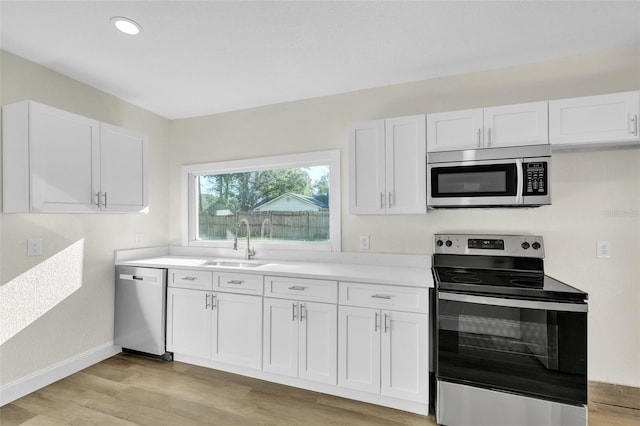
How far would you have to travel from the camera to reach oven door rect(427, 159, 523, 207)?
82.7 inches

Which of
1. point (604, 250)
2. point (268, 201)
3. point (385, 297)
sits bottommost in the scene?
point (385, 297)

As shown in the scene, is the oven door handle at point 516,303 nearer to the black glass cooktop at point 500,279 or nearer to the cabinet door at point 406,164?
the black glass cooktop at point 500,279

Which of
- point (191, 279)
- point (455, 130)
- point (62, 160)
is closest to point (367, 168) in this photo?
point (455, 130)

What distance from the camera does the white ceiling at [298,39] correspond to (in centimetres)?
181

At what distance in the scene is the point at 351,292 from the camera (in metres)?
2.23

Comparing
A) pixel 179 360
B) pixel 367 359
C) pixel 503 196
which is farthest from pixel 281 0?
pixel 179 360

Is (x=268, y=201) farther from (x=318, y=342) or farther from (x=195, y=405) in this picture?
(x=195, y=405)

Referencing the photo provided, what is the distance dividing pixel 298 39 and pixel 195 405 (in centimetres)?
260

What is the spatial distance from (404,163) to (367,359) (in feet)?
4.68

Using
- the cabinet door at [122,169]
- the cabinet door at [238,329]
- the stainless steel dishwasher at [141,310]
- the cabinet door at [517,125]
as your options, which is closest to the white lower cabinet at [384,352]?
the cabinet door at [238,329]

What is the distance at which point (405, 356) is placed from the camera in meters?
2.09

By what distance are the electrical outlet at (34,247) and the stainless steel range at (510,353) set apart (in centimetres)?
291

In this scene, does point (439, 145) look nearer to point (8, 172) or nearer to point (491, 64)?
point (491, 64)

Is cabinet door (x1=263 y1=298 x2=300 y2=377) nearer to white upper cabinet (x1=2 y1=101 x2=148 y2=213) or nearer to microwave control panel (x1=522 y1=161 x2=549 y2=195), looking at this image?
white upper cabinet (x1=2 y1=101 x2=148 y2=213)
